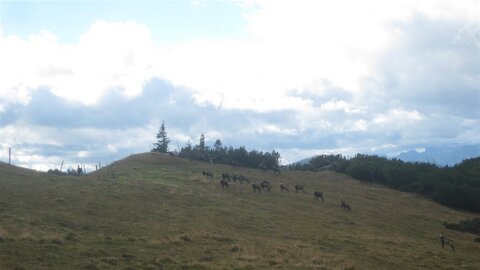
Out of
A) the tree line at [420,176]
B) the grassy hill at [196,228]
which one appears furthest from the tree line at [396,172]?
the grassy hill at [196,228]

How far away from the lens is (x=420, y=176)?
8956cm

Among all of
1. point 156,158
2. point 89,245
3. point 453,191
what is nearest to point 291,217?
point 89,245

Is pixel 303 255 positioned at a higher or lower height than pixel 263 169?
lower

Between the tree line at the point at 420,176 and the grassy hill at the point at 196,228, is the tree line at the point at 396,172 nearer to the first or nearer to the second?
the tree line at the point at 420,176

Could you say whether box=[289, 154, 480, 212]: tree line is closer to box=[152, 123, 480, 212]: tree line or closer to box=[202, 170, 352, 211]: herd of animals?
box=[152, 123, 480, 212]: tree line

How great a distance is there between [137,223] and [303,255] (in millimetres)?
11653

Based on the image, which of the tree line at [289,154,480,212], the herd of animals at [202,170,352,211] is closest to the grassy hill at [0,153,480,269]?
the herd of animals at [202,170,352,211]

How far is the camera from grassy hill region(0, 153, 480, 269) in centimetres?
2267

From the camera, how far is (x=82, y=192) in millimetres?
42062

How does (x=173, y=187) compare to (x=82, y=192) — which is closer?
(x=82, y=192)

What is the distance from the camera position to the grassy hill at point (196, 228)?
74.4 ft

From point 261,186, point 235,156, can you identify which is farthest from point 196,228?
point 235,156

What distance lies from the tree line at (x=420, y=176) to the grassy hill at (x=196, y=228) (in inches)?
672

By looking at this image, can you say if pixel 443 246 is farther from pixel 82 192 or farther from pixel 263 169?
pixel 263 169
